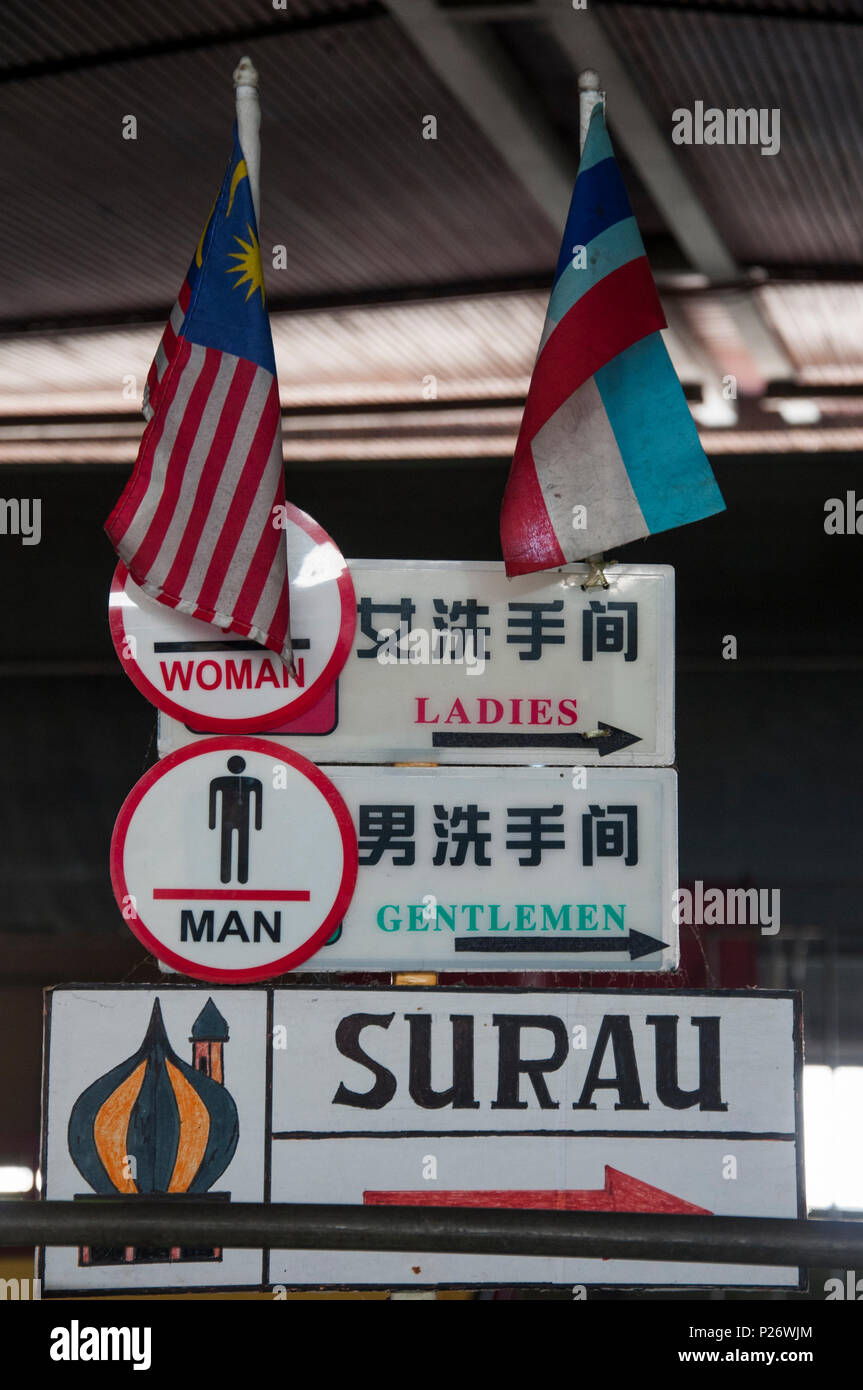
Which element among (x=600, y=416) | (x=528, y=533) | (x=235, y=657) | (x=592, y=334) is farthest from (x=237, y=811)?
(x=592, y=334)

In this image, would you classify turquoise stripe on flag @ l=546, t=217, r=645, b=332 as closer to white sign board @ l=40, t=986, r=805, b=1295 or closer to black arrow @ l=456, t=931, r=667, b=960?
black arrow @ l=456, t=931, r=667, b=960

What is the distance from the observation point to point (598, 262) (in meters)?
2.61

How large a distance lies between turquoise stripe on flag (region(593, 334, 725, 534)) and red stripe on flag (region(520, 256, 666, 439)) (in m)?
0.03

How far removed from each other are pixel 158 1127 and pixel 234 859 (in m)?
0.48

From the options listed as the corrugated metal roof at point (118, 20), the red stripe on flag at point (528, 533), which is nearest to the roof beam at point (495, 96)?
the corrugated metal roof at point (118, 20)

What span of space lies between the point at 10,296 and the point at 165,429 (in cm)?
325

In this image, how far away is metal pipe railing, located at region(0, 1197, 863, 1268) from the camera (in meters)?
1.54

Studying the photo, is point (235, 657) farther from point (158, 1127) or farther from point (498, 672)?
point (158, 1127)

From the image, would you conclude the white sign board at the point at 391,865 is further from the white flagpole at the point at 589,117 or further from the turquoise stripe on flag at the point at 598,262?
the turquoise stripe on flag at the point at 598,262

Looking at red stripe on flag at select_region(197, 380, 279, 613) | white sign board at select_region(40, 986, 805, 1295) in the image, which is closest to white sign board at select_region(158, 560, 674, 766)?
red stripe on flag at select_region(197, 380, 279, 613)

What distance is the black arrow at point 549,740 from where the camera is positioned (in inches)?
100

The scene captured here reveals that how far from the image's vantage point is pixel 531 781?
255 cm
